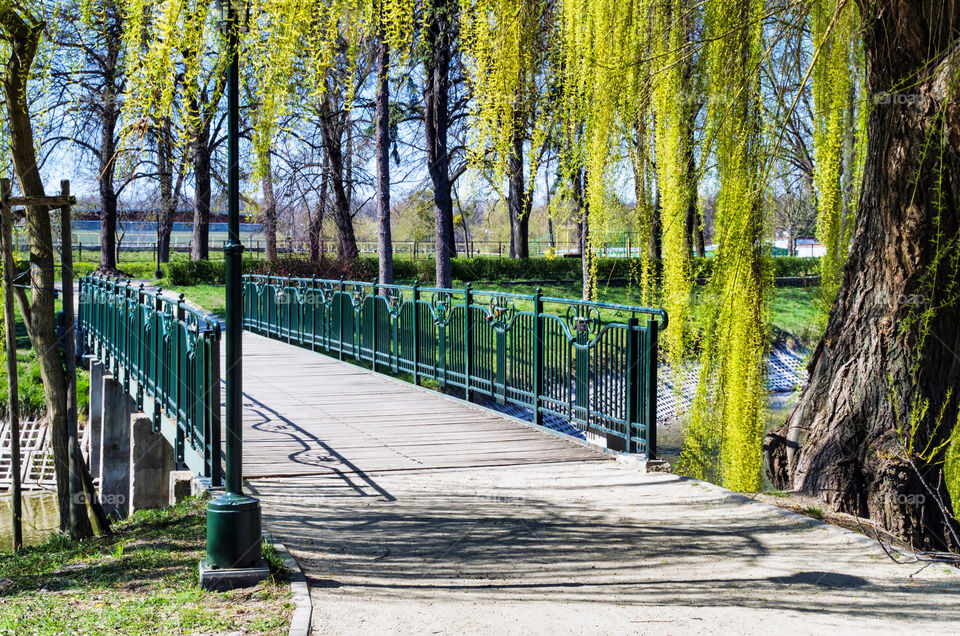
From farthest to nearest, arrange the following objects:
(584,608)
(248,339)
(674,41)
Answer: (248,339)
(674,41)
(584,608)

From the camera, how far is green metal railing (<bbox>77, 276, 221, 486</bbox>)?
736 centimetres

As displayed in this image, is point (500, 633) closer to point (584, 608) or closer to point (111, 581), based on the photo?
point (584, 608)

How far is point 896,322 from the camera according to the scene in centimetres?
696

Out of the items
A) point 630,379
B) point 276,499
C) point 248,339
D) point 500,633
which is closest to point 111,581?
point 276,499

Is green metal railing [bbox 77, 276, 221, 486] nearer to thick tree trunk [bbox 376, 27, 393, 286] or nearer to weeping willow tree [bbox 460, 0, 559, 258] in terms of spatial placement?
weeping willow tree [bbox 460, 0, 559, 258]

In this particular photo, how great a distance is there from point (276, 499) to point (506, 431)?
10.1ft

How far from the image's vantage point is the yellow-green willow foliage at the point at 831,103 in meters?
7.26

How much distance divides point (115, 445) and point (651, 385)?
12.8 meters

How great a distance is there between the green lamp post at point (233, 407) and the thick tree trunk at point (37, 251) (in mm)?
5486

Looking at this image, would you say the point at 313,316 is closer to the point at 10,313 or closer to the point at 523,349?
the point at 10,313

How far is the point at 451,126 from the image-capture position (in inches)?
1267

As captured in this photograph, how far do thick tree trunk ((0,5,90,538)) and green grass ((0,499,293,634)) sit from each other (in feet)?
12.1

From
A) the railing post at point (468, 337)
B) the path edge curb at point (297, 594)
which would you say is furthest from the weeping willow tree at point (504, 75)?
the path edge curb at point (297, 594)

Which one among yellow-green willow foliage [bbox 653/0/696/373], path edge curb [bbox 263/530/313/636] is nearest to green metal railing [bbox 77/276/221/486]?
Result: path edge curb [bbox 263/530/313/636]
